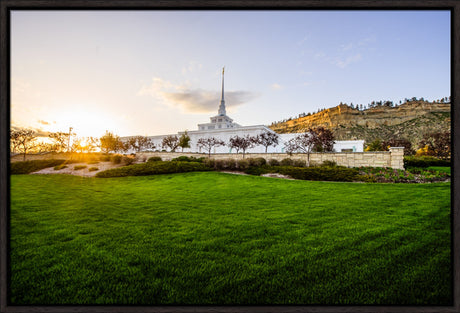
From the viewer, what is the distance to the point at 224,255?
238 cm

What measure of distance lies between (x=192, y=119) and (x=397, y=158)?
581 inches

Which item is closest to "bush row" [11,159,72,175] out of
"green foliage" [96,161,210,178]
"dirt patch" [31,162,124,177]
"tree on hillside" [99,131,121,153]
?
"dirt patch" [31,162,124,177]

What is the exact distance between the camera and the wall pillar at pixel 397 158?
42.4ft

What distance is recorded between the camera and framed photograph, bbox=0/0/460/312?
177 centimetres

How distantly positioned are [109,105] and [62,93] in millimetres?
716

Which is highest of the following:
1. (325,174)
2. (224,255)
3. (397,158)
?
(397,158)

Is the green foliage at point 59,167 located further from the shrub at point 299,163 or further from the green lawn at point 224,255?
the shrub at point 299,163

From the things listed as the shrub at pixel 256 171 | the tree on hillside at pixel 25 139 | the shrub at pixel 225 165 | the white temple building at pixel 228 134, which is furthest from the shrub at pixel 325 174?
the white temple building at pixel 228 134

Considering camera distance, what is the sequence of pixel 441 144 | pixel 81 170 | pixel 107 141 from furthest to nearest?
1. pixel 81 170
2. pixel 107 141
3. pixel 441 144

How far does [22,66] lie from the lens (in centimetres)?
227

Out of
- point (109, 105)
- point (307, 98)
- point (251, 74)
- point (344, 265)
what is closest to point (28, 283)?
point (109, 105)

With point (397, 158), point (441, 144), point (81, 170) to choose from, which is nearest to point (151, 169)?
point (81, 170)

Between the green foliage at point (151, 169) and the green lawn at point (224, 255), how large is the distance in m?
4.37

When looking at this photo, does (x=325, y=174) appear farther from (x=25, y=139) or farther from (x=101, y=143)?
(x=25, y=139)
